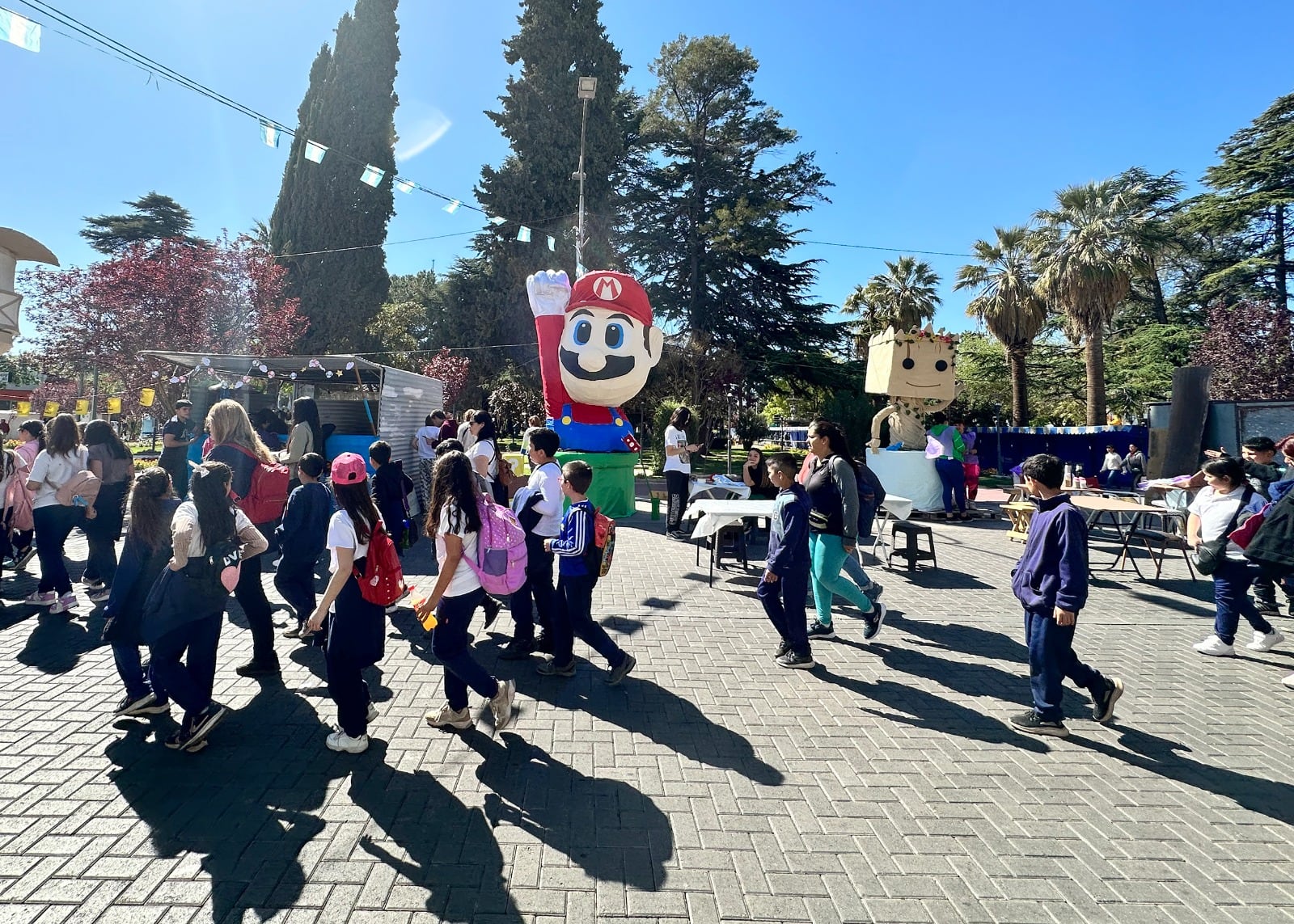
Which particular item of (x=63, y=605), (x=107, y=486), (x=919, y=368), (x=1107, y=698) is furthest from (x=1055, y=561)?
(x=919, y=368)

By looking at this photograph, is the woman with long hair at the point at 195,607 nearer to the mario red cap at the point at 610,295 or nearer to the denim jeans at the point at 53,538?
the denim jeans at the point at 53,538

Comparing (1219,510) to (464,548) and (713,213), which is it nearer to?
(464,548)

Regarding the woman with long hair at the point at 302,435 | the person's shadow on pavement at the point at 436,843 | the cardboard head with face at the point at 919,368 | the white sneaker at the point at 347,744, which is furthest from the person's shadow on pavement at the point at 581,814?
the cardboard head with face at the point at 919,368

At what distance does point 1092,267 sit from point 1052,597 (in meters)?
21.2

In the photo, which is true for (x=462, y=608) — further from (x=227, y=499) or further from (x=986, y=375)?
(x=986, y=375)

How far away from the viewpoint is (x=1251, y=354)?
20766mm

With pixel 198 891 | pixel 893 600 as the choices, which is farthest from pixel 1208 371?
pixel 198 891

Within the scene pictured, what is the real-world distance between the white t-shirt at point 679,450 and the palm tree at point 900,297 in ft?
58.8

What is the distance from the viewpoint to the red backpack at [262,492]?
467 centimetres

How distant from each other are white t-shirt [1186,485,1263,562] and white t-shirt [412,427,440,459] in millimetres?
9255

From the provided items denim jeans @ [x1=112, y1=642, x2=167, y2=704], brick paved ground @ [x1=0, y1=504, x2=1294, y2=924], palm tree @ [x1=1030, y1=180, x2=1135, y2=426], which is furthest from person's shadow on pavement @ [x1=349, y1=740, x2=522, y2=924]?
palm tree @ [x1=1030, y1=180, x2=1135, y2=426]

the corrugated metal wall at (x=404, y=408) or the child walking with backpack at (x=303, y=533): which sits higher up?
the corrugated metal wall at (x=404, y=408)

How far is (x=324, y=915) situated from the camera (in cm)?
229

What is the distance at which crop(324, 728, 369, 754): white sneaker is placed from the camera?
3416 mm
